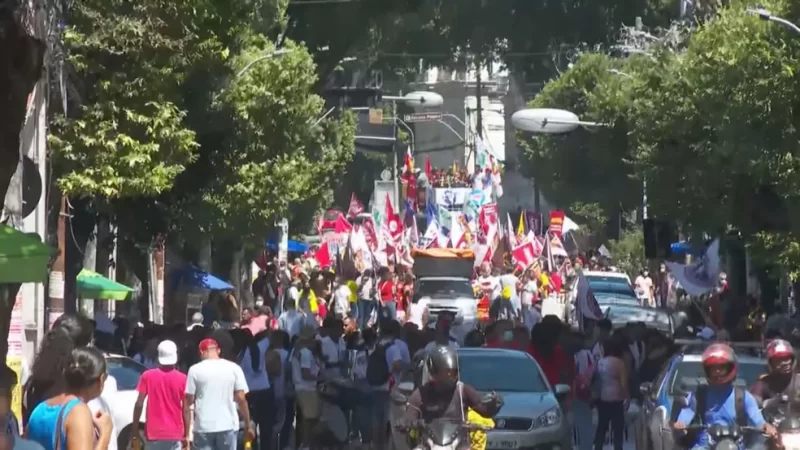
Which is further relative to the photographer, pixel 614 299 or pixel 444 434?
pixel 614 299

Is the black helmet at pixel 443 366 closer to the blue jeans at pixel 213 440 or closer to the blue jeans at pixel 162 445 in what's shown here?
the blue jeans at pixel 213 440

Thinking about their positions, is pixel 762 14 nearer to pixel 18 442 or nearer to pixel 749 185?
pixel 749 185

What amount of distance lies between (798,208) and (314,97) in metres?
15.0

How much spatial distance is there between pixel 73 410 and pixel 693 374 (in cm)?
945

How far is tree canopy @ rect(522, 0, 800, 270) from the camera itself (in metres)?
25.2

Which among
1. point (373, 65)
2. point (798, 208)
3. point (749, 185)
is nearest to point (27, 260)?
point (798, 208)

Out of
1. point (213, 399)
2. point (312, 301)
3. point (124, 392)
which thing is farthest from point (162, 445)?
point (312, 301)

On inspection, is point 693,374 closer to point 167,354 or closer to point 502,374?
point 502,374

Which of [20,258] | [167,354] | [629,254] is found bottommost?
[167,354]

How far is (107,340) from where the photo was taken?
2241 cm

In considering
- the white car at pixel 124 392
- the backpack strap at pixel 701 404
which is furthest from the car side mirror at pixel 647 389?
the backpack strap at pixel 701 404

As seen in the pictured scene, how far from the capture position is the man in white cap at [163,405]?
1488cm

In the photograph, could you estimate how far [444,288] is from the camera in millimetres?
45000

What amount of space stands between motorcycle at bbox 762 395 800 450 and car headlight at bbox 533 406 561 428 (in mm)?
5262
